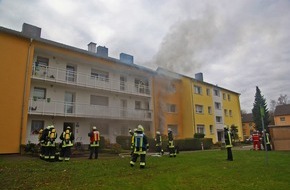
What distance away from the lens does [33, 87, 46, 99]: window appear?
62.8 feet

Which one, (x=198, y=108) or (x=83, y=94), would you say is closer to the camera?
(x=83, y=94)

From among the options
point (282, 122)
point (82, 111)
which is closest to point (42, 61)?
point (82, 111)

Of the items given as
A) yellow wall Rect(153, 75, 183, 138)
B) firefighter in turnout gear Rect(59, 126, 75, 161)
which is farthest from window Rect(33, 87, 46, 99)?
yellow wall Rect(153, 75, 183, 138)

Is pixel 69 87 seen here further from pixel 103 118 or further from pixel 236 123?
pixel 236 123

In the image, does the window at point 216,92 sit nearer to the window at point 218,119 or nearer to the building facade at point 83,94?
the window at point 218,119

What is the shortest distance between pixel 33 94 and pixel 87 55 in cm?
596

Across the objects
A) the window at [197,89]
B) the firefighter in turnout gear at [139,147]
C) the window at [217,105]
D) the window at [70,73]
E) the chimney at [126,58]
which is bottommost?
the firefighter in turnout gear at [139,147]

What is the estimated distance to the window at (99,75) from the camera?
2312 centimetres

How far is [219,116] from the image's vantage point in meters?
36.9

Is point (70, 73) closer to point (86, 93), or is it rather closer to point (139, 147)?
point (86, 93)

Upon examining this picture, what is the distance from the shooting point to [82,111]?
67.8 feet

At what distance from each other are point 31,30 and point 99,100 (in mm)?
8882

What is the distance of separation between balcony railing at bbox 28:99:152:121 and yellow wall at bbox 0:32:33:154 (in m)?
0.99

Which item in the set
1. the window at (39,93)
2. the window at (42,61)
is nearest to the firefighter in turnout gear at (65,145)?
the window at (39,93)
